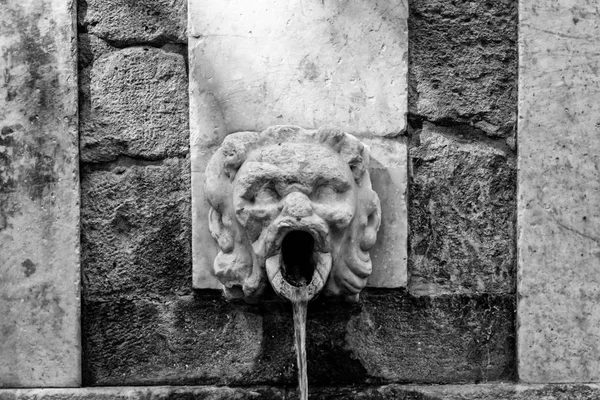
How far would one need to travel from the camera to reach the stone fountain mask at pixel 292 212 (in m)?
2.27

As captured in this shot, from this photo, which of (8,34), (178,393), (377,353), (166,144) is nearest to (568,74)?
(377,353)

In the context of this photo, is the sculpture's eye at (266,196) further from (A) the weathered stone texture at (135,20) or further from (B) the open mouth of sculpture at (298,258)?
(A) the weathered stone texture at (135,20)

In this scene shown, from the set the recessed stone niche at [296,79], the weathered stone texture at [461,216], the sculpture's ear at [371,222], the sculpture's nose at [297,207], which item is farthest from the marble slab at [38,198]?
the weathered stone texture at [461,216]

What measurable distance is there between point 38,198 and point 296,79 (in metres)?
0.70

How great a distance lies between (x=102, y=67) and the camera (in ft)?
8.18

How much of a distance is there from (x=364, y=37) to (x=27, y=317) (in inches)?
42.4

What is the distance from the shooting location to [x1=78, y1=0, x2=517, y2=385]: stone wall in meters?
2.47

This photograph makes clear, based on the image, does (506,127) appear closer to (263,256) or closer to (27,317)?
(263,256)

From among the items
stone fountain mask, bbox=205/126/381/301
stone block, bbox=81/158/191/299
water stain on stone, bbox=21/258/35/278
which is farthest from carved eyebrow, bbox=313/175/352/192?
water stain on stone, bbox=21/258/35/278

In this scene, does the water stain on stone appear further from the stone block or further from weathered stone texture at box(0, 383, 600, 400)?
weathered stone texture at box(0, 383, 600, 400)

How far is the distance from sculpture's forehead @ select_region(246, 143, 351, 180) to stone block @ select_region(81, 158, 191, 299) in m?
0.26

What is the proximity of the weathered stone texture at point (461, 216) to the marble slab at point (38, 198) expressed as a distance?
86 centimetres

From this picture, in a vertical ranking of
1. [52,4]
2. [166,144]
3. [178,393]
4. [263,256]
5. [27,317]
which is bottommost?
[178,393]

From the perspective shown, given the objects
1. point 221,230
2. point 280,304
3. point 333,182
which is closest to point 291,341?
point 280,304
